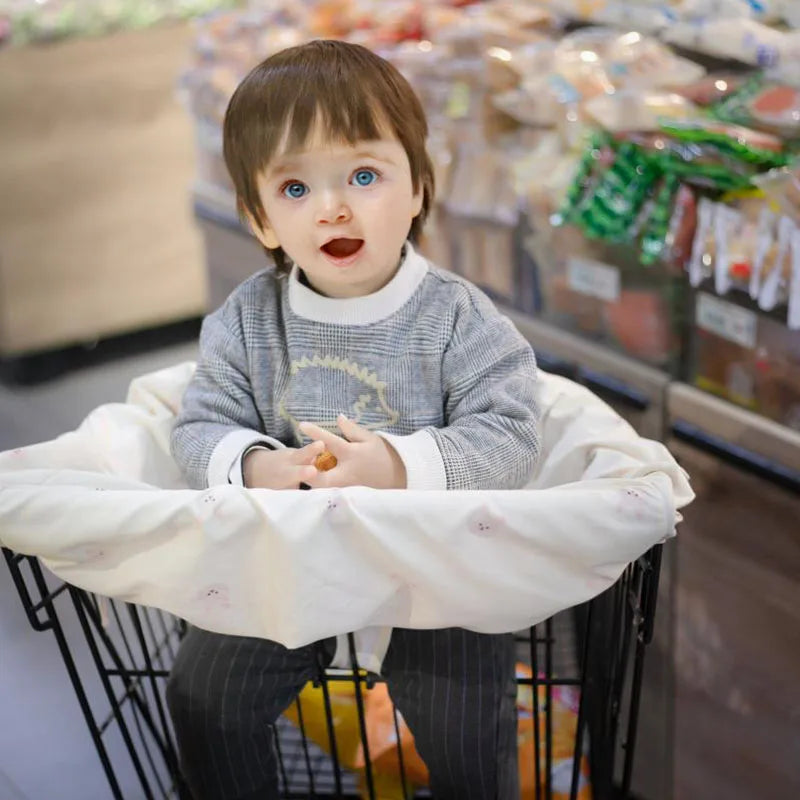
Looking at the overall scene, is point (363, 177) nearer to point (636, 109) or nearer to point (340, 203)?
point (340, 203)

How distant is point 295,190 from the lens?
1.17 metres

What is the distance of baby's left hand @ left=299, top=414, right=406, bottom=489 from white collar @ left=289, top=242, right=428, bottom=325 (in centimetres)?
15

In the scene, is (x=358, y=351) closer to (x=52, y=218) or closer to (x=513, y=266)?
(x=513, y=266)

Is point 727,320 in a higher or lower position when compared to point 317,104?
lower

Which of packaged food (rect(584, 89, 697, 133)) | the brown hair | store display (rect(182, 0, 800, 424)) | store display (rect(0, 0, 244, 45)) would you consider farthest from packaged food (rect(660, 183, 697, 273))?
store display (rect(0, 0, 244, 45))

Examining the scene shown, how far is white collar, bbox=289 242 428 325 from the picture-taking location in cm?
126

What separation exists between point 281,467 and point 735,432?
0.63 m

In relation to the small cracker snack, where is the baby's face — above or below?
above

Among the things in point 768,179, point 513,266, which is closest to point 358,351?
point 768,179

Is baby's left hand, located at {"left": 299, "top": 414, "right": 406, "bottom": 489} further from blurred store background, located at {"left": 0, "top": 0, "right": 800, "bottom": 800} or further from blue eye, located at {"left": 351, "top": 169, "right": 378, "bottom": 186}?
blurred store background, located at {"left": 0, "top": 0, "right": 800, "bottom": 800}

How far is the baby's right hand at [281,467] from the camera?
1.14 metres

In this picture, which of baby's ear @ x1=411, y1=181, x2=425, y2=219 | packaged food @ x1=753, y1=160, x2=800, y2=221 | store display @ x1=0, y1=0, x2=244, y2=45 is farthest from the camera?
store display @ x1=0, y1=0, x2=244, y2=45

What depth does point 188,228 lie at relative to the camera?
3.57m

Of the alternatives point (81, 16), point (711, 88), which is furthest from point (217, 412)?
point (81, 16)
